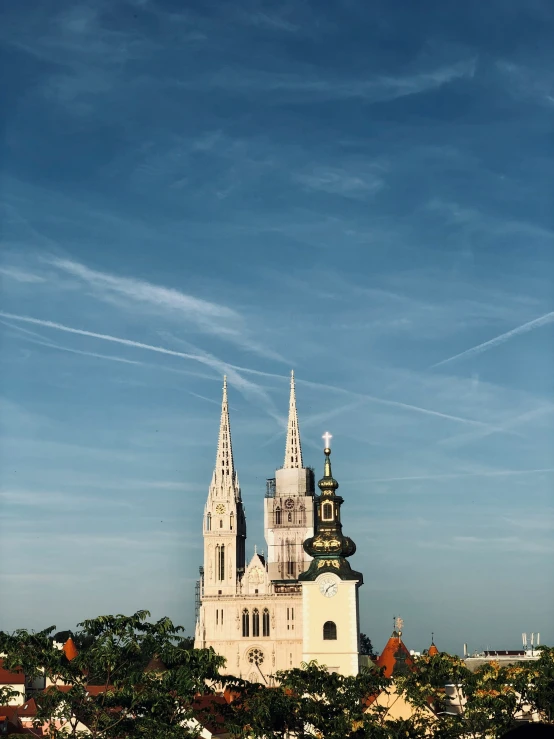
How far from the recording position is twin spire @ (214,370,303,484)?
12575cm

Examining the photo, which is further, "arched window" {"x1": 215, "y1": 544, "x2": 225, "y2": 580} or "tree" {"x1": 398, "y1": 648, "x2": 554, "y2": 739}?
"arched window" {"x1": 215, "y1": 544, "x2": 225, "y2": 580}

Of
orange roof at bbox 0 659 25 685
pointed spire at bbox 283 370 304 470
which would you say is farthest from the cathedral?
orange roof at bbox 0 659 25 685

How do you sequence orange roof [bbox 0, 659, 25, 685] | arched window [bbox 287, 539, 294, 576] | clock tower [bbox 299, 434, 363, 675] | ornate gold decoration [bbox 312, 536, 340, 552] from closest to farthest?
1. clock tower [bbox 299, 434, 363, 675]
2. ornate gold decoration [bbox 312, 536, 340, 552]
3. orange roof [bbox 0, 659, 25, 685]
4. arched window [bbox 287, 539, 294, 576]

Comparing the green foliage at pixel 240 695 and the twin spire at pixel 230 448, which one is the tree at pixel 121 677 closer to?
the green foliage at pixel 240 695

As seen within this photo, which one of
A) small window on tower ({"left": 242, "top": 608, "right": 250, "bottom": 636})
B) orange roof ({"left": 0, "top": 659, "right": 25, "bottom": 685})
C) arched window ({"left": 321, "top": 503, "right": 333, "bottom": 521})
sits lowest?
orange roof ({"left": 0, "top": 659, "right": 25, "bottom": 685})

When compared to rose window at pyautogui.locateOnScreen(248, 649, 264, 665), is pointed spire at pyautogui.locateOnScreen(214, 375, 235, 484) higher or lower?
higher

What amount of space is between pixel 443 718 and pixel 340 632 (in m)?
28.8

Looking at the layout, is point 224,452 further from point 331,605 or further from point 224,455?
point 331,605

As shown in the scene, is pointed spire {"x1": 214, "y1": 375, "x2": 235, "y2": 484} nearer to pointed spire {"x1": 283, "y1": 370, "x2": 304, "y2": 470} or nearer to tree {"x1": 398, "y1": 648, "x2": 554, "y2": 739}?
pointed spire {"x1": 283, "y1": 370, "x2": 304, "y2": 470}

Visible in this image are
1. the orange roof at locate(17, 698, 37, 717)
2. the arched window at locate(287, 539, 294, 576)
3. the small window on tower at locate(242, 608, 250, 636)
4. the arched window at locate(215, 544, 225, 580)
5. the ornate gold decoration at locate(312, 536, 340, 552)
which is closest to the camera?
the orange roof at locate(17, 698, 37, 717)

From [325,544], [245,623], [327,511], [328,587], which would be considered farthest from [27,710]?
[245,623]

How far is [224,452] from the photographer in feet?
421

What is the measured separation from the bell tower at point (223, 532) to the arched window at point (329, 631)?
196 feet

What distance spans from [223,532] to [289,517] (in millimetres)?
9070
